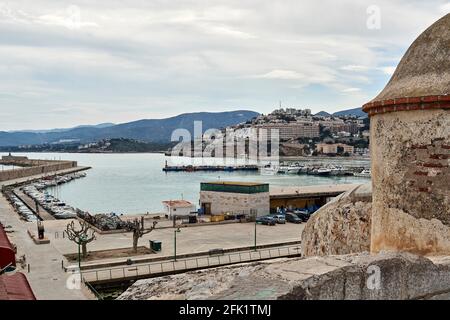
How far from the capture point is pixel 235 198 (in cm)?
3516

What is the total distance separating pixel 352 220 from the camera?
7.13 metres

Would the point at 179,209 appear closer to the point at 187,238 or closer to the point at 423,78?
the point at 187,238

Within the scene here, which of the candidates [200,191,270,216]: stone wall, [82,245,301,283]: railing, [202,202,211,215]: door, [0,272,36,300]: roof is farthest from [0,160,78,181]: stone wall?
[0,272,36,300]: roof

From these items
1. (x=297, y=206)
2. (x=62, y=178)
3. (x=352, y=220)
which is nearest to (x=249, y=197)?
(x=297, y=206)

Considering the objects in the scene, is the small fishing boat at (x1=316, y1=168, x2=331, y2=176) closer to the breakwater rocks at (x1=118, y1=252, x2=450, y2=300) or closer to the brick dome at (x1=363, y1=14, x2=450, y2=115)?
the brick dome at (x1=363, y1=14, x2=450, y2=115)

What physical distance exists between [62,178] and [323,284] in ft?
313

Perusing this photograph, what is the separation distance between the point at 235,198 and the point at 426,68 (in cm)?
3034

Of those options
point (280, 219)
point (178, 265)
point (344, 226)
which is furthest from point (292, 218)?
point (344, 226)

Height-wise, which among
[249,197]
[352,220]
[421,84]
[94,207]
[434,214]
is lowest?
[94,207]

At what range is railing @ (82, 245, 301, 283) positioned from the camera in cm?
1880

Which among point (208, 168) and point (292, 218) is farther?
point (208, 168)

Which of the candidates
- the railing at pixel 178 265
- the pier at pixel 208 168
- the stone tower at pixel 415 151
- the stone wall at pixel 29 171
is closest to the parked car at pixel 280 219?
the railing at pixel 178 265

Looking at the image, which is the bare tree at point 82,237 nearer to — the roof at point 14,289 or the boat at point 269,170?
the roof at point 14,289
